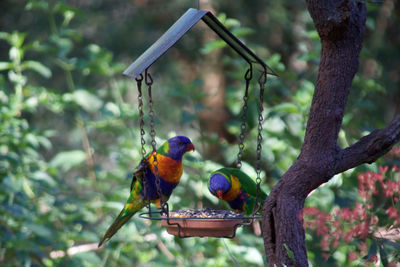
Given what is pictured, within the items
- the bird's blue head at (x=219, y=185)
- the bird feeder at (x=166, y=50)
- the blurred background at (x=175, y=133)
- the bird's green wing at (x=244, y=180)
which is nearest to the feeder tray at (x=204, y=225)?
the bird feeder at (x=166, y=50)

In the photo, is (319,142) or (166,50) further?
(166,50)

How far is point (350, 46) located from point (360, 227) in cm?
77

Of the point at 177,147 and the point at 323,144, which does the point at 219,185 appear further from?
the point at 323,144

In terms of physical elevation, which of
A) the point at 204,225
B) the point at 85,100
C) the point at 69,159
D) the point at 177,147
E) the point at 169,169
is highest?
the point at 85,100

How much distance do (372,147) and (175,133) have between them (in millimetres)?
1961

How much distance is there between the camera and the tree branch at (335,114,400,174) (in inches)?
54.1

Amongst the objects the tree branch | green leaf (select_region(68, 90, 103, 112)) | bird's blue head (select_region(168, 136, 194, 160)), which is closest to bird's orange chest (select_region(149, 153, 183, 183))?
bird's blue head (select_region(168, 136, 194, 160))

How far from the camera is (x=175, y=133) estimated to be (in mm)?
3213

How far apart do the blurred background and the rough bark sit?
1.48 ft

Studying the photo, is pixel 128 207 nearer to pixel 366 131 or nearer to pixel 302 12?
pixel 366 131

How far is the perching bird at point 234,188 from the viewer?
2.11 metres

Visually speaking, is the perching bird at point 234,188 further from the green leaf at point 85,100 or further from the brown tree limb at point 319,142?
the green leaf at point 85,100

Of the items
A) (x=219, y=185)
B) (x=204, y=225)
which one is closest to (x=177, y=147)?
(x=219, y=185)

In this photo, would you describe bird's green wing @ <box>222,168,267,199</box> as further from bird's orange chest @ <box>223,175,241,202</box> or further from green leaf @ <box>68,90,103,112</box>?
green leaf @ <box>68,90,103,112</box>
